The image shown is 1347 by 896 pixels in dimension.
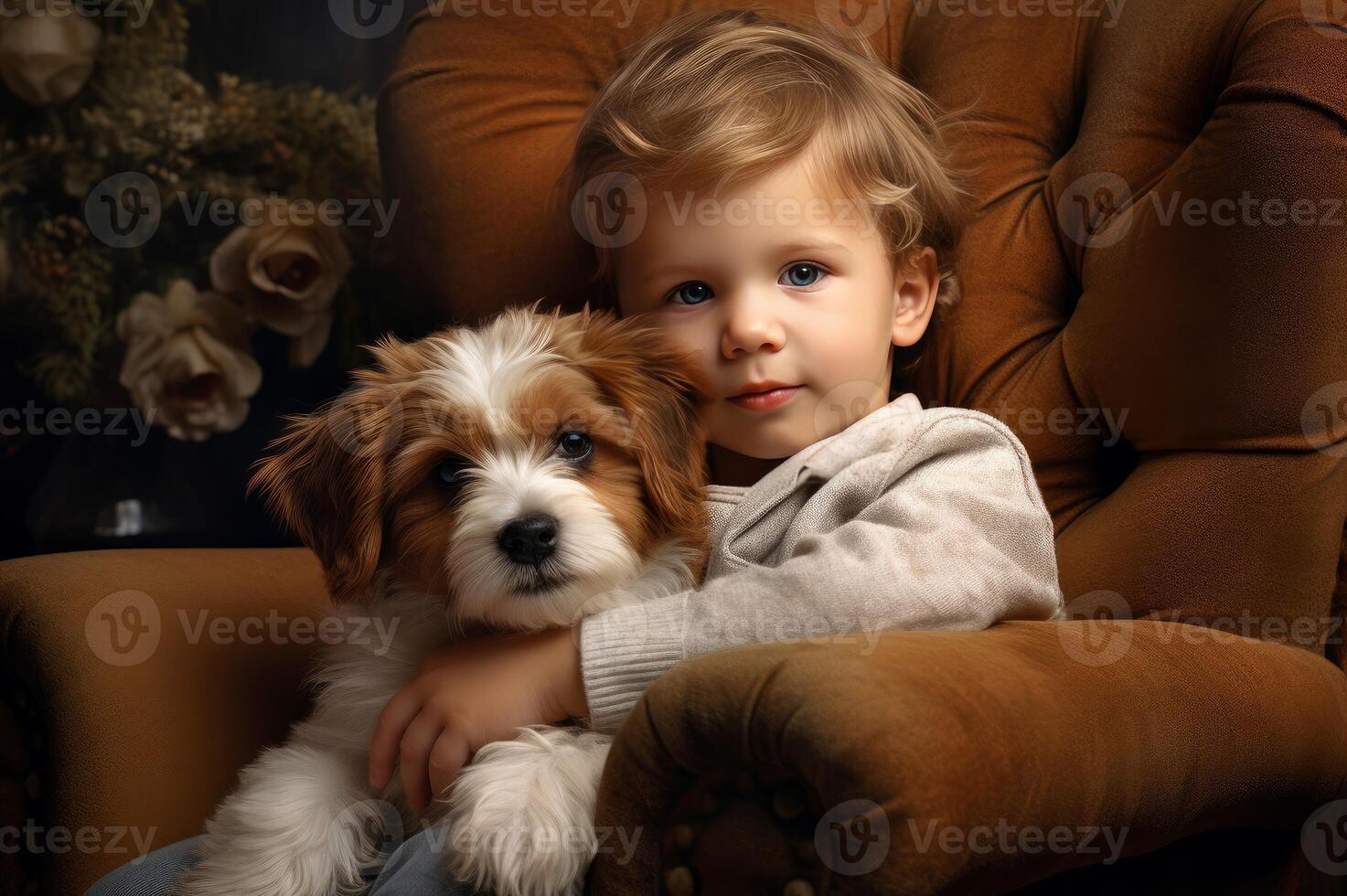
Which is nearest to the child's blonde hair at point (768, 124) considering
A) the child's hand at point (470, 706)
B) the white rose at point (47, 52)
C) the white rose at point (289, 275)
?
the child's hand at point (470, 706)

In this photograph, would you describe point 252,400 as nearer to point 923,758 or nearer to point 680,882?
point 680,882

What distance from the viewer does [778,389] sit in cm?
196

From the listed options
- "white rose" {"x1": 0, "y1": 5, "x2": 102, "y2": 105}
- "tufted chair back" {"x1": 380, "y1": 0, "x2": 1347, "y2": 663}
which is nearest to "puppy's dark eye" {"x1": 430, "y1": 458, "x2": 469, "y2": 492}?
"tufted chair back" {"x1": 380, "y1": 0, "x2": 1347, "y2": 663}

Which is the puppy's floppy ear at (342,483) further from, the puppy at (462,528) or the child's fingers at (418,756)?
the child's fingers at (418,756)

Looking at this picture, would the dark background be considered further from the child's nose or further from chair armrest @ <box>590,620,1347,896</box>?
chair armrest @ <box>590,620,1347,896</box>

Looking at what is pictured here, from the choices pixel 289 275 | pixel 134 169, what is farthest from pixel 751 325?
pixel 134 169

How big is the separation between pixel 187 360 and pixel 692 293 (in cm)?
188

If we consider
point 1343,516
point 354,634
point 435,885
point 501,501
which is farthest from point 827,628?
point 1343,516

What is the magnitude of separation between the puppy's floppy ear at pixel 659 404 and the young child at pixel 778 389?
0.41 ft

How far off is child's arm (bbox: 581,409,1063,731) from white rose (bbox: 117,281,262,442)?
82.1 inches

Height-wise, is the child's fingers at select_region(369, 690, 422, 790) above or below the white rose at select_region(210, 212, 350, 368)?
below

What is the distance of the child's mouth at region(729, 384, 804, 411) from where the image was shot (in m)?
1.95

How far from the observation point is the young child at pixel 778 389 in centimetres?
152

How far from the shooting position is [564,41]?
8.23ft
